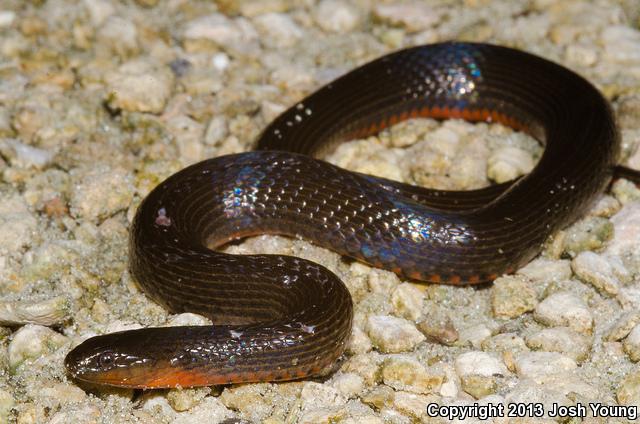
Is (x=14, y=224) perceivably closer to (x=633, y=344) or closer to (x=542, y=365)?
(x=542, y=365)

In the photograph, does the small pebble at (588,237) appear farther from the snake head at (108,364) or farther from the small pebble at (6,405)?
the small pebble at (6,405)

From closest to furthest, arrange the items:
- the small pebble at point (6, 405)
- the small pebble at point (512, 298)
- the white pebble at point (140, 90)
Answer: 1. the small pebble at point (6, 405)
2. the small pebble at point (512, 298)
3. the white pebble at point (140, 90)

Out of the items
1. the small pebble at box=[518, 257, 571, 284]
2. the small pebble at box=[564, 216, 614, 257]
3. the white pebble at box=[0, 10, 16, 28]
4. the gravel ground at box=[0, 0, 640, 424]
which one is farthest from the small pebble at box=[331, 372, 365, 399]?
the white pebble at box=[0, 10, 16, 28]

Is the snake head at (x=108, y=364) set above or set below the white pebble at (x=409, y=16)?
below

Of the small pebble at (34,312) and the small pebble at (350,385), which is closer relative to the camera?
the small pebble at (350,385)

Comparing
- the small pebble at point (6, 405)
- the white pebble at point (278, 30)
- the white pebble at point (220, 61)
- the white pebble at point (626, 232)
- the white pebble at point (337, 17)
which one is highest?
the white pebble at point (337, 17)

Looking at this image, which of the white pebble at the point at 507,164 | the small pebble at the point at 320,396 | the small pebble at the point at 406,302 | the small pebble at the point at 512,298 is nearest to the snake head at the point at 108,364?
the small pebble at the point at 320,396

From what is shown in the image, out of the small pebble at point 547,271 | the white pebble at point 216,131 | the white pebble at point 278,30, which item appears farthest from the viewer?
the white pebble at point 278,30

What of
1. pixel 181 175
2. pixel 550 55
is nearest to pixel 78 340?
pixel 181 175
